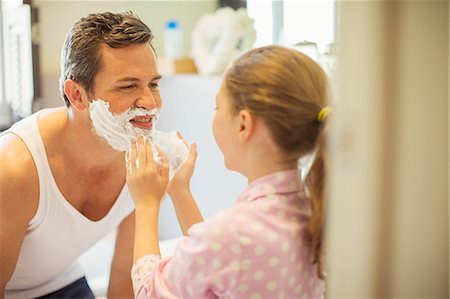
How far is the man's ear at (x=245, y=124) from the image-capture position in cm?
66

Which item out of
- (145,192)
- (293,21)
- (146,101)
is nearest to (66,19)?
(146,101)

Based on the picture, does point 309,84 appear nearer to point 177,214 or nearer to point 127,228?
point 177,214

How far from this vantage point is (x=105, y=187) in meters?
1.19

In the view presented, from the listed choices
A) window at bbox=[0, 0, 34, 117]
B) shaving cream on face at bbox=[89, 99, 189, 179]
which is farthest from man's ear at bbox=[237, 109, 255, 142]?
window at bbox=[0, 0, 34, 117]

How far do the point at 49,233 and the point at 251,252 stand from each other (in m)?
0.60

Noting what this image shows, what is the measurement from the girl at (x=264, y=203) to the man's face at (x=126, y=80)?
31 cm

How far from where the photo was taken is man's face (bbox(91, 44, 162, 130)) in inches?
38.4

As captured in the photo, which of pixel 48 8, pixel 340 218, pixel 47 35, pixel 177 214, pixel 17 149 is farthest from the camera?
pixel 47 35

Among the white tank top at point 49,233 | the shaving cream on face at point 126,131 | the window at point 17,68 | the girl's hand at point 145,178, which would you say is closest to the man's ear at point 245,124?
the girl's hand at point 145,178

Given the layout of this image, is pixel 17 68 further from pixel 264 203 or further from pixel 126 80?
pixel 264 203

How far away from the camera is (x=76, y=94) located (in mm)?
1026

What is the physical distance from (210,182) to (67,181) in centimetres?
32

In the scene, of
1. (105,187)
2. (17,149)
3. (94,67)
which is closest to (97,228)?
(105,187)

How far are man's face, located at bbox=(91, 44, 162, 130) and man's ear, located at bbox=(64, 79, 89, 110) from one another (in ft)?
0.14
